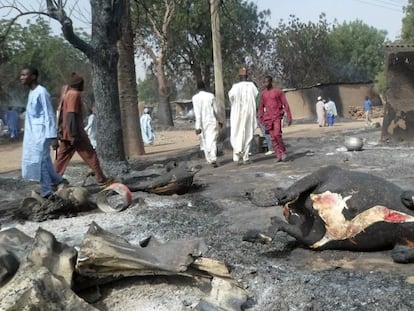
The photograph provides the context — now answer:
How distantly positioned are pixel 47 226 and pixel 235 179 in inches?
134

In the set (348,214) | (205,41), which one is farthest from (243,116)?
(205,41)

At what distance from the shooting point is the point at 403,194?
3928 millimetres

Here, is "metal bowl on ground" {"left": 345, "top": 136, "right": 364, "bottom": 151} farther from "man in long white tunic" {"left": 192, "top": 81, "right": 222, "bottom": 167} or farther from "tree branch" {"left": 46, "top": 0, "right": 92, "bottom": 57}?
"tree branch" {"left": 46, "top": 0, "right": 92, "bottom": 57}

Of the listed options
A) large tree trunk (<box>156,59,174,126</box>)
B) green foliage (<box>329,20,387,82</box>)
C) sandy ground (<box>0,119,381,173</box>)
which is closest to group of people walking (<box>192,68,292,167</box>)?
sandy ground (<box>0,119,381,173</box>)

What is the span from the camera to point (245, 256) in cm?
402

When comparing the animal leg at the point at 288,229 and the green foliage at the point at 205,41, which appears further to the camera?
the green foliage at the point at 205,41

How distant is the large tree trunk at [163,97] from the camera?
29.5 meters

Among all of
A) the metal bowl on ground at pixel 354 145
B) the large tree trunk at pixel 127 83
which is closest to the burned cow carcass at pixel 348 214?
the metal bowl on ground at pixel 354 145

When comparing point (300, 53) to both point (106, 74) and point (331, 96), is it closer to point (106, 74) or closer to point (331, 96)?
point (331, 96)

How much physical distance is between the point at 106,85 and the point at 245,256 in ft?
18.1

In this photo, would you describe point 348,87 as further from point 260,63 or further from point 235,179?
point 235,179

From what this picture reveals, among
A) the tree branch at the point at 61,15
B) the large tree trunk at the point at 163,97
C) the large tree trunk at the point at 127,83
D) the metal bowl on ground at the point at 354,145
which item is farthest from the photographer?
the large tree trunk at the point at 163,97

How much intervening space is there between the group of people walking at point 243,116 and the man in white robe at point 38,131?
3.71 m

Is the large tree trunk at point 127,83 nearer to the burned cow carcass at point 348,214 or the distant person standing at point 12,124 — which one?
the burned cow carcass at point 348,214
